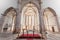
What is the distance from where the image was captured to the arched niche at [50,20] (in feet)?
31.9

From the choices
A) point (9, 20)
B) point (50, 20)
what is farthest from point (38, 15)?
point (9, 20)

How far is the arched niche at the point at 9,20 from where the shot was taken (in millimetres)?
9656

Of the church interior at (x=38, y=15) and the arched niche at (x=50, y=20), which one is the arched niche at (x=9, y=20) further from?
the arched niche at (x=50, y=20)

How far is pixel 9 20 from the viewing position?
34.0 ft

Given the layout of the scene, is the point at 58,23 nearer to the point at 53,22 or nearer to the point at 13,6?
the point at 53,22

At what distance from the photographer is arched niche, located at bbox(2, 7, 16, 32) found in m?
9.66

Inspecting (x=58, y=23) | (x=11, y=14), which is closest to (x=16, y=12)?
(x=11, y=14)

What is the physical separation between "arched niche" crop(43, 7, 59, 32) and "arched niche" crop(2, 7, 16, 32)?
3831mm

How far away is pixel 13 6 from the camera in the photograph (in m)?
10.6

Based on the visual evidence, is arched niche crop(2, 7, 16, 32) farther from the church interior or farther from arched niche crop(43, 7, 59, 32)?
arched niche crop(43, 7, 59, 32)

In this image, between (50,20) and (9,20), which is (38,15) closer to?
(50,20)

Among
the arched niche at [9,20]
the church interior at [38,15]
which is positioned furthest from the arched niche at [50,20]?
the arched niche at [9,20]

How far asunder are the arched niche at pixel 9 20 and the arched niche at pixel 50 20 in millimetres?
3831

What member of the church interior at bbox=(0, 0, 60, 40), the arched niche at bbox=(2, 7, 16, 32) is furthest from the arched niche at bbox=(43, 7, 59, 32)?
the arched niche at bbox=(2, 7, 16, 32)
